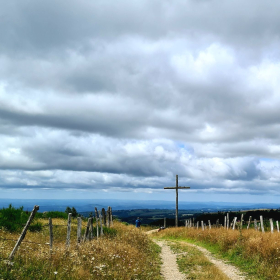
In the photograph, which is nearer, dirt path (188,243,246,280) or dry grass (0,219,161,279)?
dry grass (0,219,161,279)

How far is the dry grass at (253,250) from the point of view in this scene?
13.7 m

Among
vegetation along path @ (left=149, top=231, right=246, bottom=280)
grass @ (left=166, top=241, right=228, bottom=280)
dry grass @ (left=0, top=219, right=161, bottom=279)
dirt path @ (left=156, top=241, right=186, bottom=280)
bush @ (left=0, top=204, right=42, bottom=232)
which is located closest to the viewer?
dry grass @ (left=0, top=219, right=161, bottom=279)

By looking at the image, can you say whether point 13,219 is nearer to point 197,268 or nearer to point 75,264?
point 75,264

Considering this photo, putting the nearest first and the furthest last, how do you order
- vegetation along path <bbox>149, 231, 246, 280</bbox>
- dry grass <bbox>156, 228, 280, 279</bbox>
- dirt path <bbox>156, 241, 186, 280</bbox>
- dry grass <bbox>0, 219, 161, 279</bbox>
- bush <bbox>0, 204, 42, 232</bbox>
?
dry grass <bbox>0, 219, 161, 279</bbox> < vegetation along path <bbox>149, 231, 246, 280</bbox> < dry grass <bbox>156, 228, 280, 279</bbox> < dirt path <bbox>156, 241, 186, 280</bbox> < bush <bbox>0, 204, 42, 232</bbox>

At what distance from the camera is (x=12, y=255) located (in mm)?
9594

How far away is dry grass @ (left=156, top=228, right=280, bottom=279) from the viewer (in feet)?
44.9

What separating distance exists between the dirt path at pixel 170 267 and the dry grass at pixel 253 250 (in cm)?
356

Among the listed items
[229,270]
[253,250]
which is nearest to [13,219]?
[229,270]

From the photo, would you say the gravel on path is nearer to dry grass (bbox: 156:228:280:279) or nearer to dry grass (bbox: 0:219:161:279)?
dry grass (bbox: 156:228:280:279)

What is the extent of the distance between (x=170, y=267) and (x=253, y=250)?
4894 millimetres

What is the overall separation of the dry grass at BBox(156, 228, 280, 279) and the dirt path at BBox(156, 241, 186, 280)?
3563 mm

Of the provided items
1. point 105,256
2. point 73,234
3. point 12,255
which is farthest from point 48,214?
point 12,255

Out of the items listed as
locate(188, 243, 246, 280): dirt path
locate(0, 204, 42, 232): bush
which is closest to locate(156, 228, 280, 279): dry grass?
locate(188, 243, 246, 280): dirt path

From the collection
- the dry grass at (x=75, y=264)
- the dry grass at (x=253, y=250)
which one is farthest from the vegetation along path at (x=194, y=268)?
the dry grass at (x=75, y=264)
